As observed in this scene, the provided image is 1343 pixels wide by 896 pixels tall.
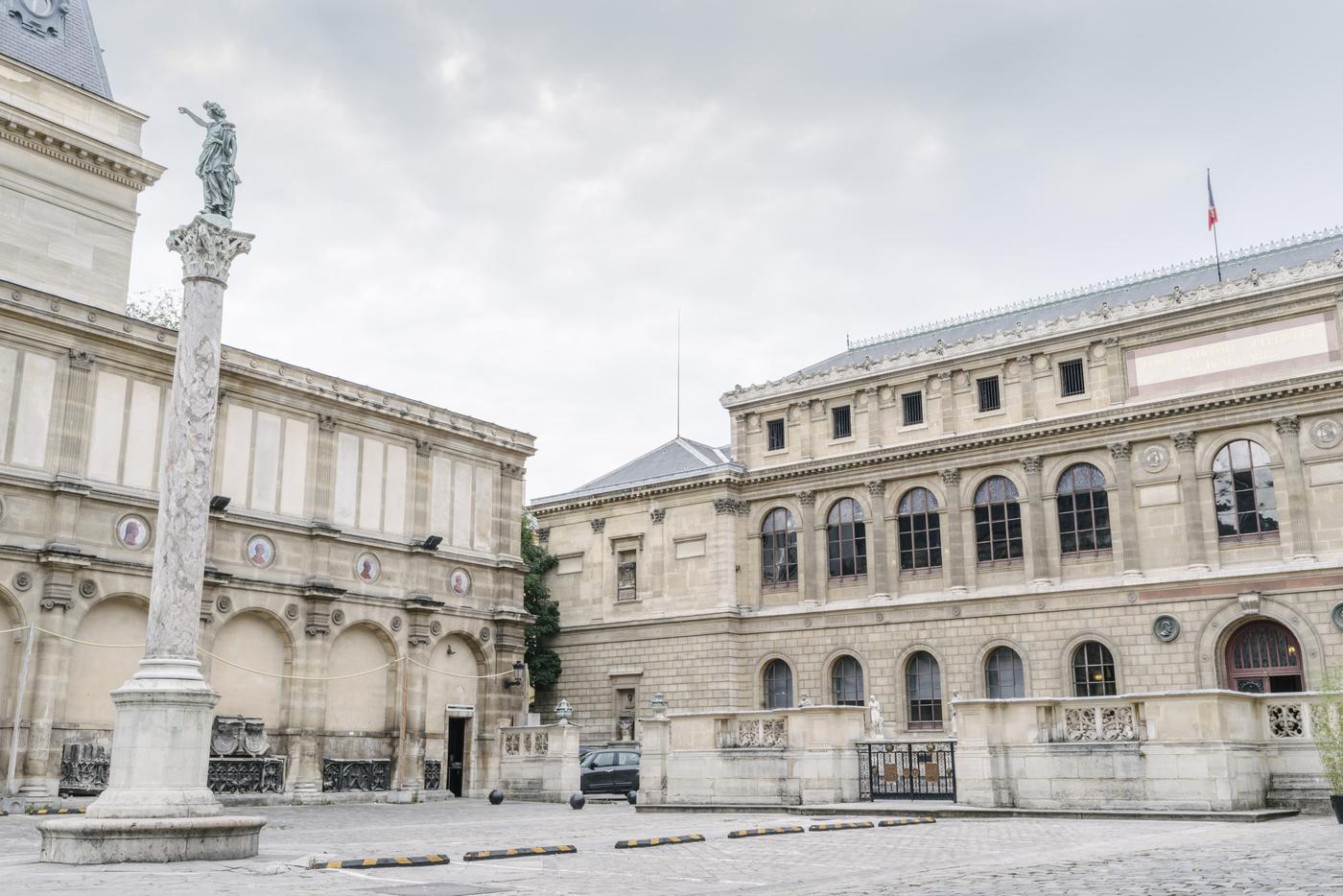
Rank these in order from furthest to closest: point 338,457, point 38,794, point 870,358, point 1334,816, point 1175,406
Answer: point 870,358, point 1175,406, point 338,457, point 38,794, point 1334,816

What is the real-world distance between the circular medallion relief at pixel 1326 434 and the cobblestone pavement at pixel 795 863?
18995 mm

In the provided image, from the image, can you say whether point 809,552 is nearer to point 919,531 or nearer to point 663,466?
point 919,531

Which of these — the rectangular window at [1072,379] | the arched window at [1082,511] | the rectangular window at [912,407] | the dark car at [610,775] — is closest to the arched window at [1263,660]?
the arched window at [1082,511]

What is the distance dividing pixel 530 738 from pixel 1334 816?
863 inches

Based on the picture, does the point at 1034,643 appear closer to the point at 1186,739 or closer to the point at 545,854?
the point at 1186,739

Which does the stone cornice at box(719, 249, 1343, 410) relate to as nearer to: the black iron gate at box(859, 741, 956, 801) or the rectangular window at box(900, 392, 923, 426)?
the rectangular window at box(900, 392, 923, 426)

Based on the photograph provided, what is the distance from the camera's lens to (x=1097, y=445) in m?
39.6

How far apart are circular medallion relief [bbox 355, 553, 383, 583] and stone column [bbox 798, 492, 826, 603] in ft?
55.3

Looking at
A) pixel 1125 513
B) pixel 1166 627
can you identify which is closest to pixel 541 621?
pixel 1125 513

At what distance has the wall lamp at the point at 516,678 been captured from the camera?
39.4 m

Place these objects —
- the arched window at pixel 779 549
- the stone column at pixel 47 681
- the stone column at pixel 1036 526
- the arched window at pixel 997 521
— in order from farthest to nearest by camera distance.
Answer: the arched window at pixel 779 549 < the arched window at pixel 997 521 < the stone column at pixel 1036 526 < the stone column at pixel 47 681

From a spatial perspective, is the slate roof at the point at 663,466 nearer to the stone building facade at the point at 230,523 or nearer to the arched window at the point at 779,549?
the arched window at the point at 779,549

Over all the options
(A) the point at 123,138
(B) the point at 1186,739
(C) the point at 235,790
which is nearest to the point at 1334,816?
(B) the point at 1186,739

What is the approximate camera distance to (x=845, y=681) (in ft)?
146
